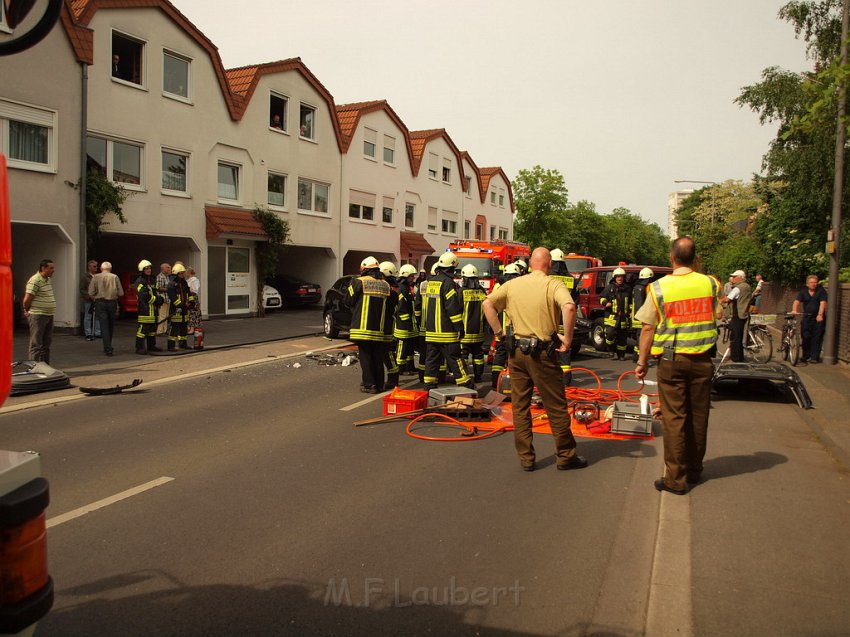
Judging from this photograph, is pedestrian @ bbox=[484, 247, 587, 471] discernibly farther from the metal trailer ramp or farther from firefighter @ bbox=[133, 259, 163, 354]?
firefighter @ bbox=[133, 259, 163, 354]

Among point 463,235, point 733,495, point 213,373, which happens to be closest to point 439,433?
point 733,495

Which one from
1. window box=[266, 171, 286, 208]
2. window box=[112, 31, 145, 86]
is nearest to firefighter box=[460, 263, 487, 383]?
window box=[112, 31, 145, 86]

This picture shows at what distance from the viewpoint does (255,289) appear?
24703mm

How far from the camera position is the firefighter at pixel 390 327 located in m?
10.3

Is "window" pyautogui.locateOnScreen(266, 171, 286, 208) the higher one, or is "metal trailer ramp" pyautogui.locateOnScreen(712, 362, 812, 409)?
"window" pyautogui.locateOnScreen(266, 171, 286, 208)

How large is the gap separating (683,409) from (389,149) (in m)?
29.7

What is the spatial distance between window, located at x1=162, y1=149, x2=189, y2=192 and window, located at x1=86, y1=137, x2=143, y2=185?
37.2 inches

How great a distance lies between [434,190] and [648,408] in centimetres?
3198

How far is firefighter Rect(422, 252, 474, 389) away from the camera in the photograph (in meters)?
9.74

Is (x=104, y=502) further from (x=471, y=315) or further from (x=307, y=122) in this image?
(x=307, y=122)

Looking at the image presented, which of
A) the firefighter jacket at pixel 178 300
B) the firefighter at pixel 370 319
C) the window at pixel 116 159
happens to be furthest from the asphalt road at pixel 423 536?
the window at pixel 116 159

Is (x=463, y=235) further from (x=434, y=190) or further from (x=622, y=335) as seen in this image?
(x=622, y=335)

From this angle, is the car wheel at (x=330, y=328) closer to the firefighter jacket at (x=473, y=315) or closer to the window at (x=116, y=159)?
the window at (x=116, y=159)

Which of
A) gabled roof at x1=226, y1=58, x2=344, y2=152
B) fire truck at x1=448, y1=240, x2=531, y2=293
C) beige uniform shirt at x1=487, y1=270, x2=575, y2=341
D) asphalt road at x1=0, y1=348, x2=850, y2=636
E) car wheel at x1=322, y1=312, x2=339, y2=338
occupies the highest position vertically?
gabled roof at x1=226, y1=58, x2=344, y2=152
